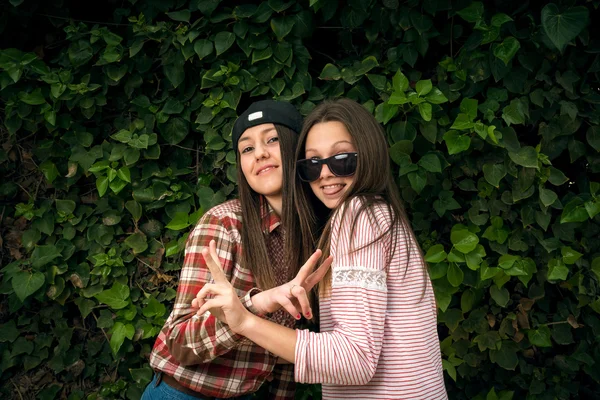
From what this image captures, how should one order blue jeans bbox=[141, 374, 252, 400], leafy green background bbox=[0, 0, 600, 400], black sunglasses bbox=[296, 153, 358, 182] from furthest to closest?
leafy green background bbox=[0, 0, 600, 400] → blue jeans bbox=[141, 374, 252, 400] → black sunglasses bbox=[296, 153, 358, 182]

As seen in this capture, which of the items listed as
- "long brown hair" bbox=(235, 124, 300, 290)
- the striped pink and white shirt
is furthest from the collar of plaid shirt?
the striped pink and white shirt

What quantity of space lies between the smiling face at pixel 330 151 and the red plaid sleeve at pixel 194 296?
37 cm

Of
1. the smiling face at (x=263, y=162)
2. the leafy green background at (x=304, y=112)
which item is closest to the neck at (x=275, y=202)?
the smiling face at (x=263, y=162)

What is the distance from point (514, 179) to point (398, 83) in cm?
67

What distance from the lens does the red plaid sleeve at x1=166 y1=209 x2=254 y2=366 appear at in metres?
1.71

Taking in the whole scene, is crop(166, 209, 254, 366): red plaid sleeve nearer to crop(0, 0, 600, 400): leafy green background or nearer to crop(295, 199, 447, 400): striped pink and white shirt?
crop(295, 199, 447, 400): striped pink and white shirt

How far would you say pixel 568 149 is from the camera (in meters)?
2.37

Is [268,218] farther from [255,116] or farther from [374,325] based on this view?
[374,325]

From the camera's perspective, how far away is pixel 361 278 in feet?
4.99

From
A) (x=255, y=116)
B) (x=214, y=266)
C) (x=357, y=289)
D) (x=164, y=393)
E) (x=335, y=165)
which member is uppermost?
(x=255, y=116)

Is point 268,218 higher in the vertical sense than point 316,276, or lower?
higher

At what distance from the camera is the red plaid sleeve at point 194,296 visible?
1.71 meters

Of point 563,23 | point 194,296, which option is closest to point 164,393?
point 194,296

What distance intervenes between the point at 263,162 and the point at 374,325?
2.81ft
